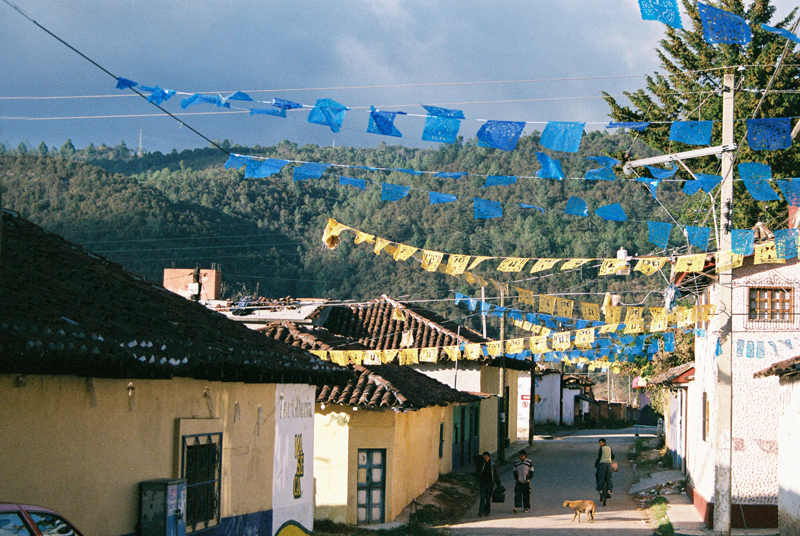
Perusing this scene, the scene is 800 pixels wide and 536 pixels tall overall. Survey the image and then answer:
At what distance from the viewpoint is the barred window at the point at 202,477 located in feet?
30.8

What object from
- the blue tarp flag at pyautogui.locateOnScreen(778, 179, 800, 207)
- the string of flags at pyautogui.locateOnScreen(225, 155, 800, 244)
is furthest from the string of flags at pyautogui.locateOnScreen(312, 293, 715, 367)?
the blue tarp flag at pyautogui.locateOnScreen(778, 179, 800, 207)

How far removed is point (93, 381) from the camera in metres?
7.75

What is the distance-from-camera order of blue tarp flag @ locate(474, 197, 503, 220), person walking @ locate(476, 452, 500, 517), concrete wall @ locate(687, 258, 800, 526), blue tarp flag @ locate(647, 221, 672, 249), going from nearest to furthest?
blue tarp flag @ locate(474, 197, 503, 220), blue tarp flag @ locate(647, 221, 672, 249), concrete wall @ locate(687, 258, 800, 526), person walking @ locate(476, 452, 500, 517)

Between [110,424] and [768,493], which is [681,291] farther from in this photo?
[110,424]

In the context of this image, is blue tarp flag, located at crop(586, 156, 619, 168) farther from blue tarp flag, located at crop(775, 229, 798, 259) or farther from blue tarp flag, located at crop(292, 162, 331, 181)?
blue tarp flag, located at crop(775, 229, 798, 259)

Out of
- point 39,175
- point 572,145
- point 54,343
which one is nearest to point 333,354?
point 572,145

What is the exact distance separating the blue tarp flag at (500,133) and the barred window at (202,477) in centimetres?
493

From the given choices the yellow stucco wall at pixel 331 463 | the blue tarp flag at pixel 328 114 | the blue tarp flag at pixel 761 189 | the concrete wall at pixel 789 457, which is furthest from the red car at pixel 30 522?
the yellow stucco wall at pixel 331 463

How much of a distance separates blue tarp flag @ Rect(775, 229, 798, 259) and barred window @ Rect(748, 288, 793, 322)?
14.5ft

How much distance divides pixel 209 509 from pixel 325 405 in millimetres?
8735

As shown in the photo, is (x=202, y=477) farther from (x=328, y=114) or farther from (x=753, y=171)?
(x=753, y=171)

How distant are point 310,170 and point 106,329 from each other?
3.76 meters

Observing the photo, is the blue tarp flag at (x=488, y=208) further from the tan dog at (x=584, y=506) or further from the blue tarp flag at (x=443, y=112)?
the tan dog at (x=584, y=506)

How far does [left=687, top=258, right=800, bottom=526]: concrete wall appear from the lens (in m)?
17.2
